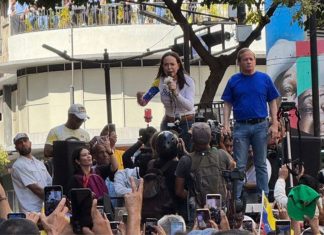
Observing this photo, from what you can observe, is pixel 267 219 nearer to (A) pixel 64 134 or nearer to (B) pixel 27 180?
(B) pixel 27 180

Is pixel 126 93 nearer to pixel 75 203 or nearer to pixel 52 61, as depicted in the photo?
pixel 52 61

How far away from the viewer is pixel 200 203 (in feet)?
37.7

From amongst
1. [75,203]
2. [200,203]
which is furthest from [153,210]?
[75,203]

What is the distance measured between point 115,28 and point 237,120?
31.0 metres

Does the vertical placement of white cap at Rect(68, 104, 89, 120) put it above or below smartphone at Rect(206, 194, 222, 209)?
above

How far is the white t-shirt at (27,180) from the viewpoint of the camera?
1295 cm

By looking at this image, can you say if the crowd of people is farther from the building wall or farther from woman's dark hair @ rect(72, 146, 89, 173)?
the building wall

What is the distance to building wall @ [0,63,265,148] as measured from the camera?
42.8 m

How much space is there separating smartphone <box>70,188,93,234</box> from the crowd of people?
68cm

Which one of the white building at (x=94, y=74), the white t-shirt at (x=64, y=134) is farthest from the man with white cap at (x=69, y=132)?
the white building at (x=94, y=74)

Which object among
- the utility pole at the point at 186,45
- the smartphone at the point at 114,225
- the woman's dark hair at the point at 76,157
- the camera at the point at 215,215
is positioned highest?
the utility pole at the point at 186,45

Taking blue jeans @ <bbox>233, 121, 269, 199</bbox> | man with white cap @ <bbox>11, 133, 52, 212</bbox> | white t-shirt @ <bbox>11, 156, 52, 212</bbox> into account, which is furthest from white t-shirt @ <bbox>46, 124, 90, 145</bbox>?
blue jeans @ <bbox>233, 121, 269, 199</bbox>

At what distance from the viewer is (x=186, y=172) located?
37.9 ft

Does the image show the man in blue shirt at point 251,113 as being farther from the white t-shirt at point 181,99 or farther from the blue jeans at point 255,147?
the white t-shirt at point 181,99
